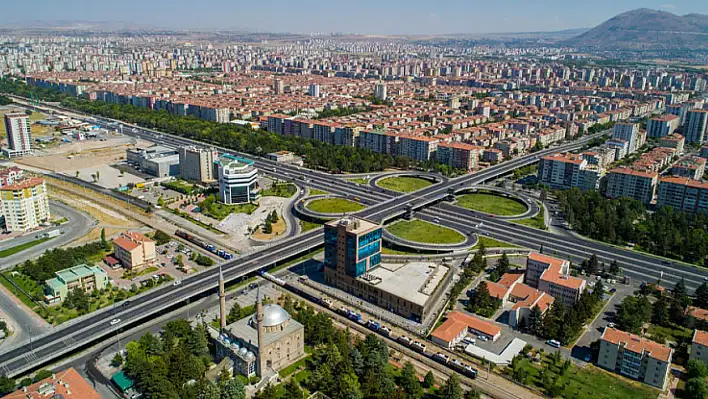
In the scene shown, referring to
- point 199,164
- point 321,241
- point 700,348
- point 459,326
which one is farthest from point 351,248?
point 199,164

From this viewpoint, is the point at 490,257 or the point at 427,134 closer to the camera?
the point at 490,257

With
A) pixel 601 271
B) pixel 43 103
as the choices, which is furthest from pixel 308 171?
pixel 43 103

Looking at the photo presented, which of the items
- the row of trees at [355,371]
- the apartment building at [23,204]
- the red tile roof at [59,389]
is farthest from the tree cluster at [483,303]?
the apartment building at [23,204]

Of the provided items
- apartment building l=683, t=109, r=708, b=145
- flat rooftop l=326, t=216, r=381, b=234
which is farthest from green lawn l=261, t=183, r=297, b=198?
apartment building l=683, t=109, r=708, b=145

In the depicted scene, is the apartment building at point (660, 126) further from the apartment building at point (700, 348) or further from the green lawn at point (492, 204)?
the apartment building at point (700, 348)

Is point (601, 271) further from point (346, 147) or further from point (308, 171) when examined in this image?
point (346, 147)

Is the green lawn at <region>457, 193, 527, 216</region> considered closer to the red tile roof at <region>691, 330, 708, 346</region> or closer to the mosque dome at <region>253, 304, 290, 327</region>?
the red tile roof at <region>691, 330, 708, 346</region>
